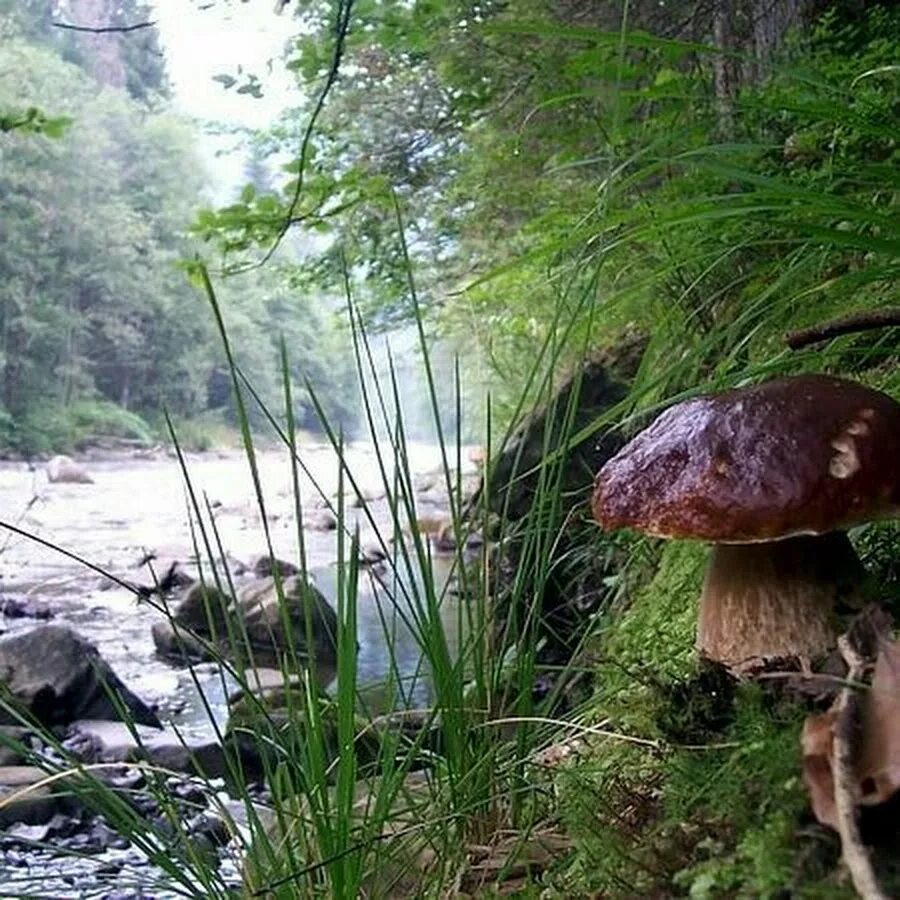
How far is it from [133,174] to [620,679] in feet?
130

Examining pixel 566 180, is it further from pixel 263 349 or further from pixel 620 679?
pixel 263 349

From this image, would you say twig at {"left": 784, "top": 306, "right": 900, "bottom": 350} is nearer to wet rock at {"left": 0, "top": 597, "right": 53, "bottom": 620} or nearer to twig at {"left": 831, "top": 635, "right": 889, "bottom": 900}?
twig at {"left": 831, "top": 635, "right": 889, "bottom": 900}

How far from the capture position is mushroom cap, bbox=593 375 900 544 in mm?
817

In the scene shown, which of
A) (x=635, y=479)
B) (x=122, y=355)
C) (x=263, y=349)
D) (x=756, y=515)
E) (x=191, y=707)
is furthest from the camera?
(x=263, y=349)

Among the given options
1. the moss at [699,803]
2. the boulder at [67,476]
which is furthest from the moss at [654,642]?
the boulder at [67,476]

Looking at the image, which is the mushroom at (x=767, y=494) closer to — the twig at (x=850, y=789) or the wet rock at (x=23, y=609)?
the twig at (x=850, y=789)

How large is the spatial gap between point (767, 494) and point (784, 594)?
16 cm

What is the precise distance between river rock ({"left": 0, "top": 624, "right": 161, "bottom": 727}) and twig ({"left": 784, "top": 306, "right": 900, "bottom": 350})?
404cm

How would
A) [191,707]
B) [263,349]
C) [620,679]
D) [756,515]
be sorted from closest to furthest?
[756,515], [620,679], [191,707], [263,349]

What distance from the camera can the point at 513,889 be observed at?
1.02m

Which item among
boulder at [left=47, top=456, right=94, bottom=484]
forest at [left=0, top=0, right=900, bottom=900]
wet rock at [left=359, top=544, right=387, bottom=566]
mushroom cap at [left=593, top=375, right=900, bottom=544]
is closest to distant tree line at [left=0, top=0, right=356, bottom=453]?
boulder at [left=47, top=456, right=94, bottom=484]

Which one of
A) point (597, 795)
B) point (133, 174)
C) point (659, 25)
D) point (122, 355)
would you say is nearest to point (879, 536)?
point (597, 795)

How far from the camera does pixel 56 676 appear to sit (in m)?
4.65

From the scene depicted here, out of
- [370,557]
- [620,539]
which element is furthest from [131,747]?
[370,557]
